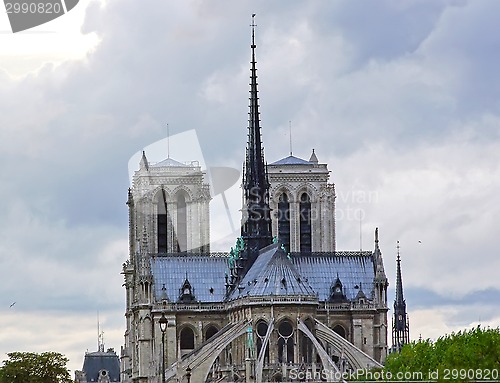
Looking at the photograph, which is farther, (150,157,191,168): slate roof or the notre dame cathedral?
(150,157,191,168): slate roof

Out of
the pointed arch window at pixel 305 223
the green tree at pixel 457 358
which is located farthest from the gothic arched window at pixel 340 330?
the green tree at pixel 457 358

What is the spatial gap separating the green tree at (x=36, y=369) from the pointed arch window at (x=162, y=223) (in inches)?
593

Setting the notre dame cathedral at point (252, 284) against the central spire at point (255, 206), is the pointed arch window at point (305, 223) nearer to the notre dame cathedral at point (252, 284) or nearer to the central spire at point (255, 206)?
the notre dame cathedral at point (252, 284)

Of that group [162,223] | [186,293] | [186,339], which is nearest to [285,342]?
[186,339]

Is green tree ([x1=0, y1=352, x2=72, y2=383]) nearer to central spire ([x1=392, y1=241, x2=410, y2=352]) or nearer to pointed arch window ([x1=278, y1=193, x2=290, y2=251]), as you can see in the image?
pointed arch window ([x1=278, y1=193, x2=290, y2=251])

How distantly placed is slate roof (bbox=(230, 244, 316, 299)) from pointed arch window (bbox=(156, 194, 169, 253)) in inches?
661

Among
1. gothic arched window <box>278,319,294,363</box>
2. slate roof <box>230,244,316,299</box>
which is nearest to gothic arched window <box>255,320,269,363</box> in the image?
gothic arched window <box>278,319,294,363</box>

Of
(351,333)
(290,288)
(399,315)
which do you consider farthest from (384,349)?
(399,315)

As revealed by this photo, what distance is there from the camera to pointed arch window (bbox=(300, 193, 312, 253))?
534 ft

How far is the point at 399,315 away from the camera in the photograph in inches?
7761

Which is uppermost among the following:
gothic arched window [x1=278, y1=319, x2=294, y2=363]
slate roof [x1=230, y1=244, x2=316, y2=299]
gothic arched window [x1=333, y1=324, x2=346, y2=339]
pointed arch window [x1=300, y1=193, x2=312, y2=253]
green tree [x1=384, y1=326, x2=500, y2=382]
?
pointed arch window [x1=300, y1=193, x2=312, y2=253]

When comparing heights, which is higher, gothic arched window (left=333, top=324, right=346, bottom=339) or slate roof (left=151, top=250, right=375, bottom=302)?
slate roof (left=151, top=250, right=375, bottom=302)

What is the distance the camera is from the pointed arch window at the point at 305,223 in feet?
534

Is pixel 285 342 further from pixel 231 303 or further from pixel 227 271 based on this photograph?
pixel 227 271
